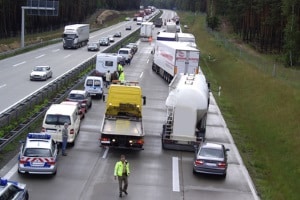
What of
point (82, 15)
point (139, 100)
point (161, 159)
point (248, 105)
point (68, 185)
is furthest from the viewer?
point (82, 15)

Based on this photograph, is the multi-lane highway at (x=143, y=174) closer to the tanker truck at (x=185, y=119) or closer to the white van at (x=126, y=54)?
the tanker truck at (x=185, y=119)

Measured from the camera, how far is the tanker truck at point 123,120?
87.1 ft

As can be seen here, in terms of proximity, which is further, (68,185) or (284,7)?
(284,7)

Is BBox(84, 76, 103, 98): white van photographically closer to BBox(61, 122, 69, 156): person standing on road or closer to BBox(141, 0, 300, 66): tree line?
BBox(61, 122, 69, 156): person standing on road

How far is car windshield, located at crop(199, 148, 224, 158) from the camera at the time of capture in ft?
77.9

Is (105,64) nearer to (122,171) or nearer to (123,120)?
(123,120)

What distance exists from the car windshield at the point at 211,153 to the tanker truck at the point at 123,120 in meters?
3.75

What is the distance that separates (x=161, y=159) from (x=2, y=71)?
32675mm

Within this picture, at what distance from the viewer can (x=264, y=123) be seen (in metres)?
34.4

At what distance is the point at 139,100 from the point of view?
28828 mm

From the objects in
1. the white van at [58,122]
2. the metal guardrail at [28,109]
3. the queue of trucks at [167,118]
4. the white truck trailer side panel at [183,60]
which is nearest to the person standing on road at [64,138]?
the white van at [58,122]

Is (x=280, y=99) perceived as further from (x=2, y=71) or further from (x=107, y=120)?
(x=2, y=71)

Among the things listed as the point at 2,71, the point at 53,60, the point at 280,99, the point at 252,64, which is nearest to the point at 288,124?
the point at 280,99

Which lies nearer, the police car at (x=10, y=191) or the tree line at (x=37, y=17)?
the police car at (x=10, y=191)
